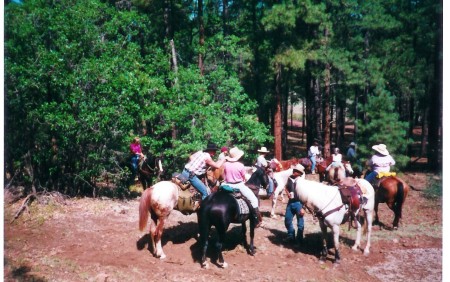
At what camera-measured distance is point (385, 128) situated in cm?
1959

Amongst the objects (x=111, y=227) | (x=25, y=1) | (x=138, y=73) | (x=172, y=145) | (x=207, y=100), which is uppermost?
(x=25, y=1)

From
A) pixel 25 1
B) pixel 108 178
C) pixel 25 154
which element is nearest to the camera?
pixel 25 154

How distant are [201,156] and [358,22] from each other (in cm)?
1704

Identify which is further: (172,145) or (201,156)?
(172,145)

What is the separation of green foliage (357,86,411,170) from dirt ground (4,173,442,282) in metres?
8.33

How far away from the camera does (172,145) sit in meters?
15.7

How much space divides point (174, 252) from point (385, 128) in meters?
15.1

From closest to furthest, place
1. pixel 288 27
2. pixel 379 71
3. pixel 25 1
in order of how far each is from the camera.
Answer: pixel 25 1 → pixel 288 27 → pixel 379 71

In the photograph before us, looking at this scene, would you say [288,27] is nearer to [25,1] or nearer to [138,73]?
[138,73]

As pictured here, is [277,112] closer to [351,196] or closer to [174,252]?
[351,196]

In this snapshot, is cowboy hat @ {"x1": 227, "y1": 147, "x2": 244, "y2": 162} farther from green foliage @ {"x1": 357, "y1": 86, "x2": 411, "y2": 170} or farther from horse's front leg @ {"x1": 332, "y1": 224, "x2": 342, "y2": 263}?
green foliage @ {"x1": 357, "y1": 86, "x2": 411, "y2": 170}

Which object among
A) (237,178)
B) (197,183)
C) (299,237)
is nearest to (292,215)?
(299,237)

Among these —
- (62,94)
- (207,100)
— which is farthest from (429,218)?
(62,94)

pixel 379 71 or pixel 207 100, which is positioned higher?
pixel 379 71
